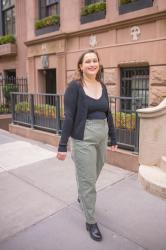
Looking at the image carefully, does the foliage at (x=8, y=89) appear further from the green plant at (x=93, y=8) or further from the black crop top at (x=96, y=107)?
the black crop top at (x=96, y=107)

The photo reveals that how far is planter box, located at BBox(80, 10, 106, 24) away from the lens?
24.6 ft

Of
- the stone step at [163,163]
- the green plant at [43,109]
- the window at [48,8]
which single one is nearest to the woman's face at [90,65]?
the stone step at [163,163]

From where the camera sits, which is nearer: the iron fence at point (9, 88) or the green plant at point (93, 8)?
the green plant at point (93, 8)

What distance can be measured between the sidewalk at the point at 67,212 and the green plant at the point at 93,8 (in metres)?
4.82

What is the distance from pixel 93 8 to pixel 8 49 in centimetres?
565

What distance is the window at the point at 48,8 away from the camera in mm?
9597

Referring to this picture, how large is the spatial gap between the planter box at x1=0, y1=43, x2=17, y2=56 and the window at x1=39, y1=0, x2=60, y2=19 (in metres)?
2.47

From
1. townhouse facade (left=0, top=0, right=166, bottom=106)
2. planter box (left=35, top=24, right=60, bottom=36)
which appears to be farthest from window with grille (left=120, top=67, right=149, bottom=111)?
planter box (left=35, top=24, right=60, bottom=36)

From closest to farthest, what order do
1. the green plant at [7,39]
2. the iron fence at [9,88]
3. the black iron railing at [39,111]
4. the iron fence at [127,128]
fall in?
the iron fence at [127,128] < the black iron railing at [39,111] < the iron fence at [9,88] < the green plant at [7,39]

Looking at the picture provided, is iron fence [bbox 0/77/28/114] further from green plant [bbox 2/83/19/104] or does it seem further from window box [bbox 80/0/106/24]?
window box [bbox 80/0/106/24]

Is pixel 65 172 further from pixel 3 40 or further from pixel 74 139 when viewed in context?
pixel 3 40

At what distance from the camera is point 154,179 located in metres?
2.91

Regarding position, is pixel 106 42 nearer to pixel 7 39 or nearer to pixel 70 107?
pixel 70 107

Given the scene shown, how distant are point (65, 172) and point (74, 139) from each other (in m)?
1.97
